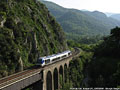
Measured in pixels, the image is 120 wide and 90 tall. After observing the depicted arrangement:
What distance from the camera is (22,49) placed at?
78062 millimetres

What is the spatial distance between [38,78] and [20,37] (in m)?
31.8

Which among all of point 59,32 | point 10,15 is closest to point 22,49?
point 10,15

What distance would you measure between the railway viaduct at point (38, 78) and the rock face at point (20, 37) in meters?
13.2

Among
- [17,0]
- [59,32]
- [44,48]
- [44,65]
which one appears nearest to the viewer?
[44,65]

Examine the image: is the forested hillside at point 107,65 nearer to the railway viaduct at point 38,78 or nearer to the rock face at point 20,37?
the railway viaduct at point 38,78

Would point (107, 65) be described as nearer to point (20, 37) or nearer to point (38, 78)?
point (38, 78)

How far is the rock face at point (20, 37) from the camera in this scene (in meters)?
65.4

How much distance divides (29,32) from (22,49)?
1212 centimetres

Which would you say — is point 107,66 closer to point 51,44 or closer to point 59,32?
point 51,44

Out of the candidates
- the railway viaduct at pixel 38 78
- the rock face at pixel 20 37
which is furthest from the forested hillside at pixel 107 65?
the rock face at pixel 20 37

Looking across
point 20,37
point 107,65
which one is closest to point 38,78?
point 20,37

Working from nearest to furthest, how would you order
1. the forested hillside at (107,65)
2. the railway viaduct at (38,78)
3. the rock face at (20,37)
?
the railway viaduct at (38,78), the rock face at (20,37), the forested hillside at (107,65)

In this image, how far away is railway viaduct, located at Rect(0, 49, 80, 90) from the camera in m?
41.7

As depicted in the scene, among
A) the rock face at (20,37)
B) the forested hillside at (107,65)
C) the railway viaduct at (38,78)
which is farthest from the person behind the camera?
the forested hillside at (107,65)
